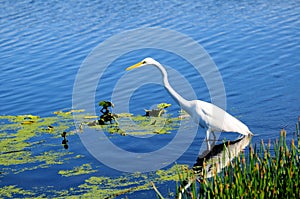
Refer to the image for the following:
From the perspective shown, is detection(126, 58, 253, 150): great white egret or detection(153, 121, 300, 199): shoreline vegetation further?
detection(126, 58, 253, 150): great white egret

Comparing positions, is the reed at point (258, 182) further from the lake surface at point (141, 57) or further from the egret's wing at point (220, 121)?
the egret's wing at point (220, 121)

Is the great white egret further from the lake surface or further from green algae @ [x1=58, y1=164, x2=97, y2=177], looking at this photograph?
green algae @ [x1=58, y1=164, x2=97, y2=177]

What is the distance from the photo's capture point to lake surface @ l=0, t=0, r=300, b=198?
10273 mm

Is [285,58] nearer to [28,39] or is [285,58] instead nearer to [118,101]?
[118,101]

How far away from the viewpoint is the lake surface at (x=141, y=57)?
33.7ft

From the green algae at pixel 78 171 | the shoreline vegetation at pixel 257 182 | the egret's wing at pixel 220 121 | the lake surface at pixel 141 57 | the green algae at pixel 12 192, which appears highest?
the lake surface at pixel 141 57

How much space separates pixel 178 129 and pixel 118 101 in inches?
83.4

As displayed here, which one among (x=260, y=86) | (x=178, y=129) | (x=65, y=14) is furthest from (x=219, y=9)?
(x=178, y=129)

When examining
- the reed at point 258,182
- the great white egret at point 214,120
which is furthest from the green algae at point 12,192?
the reed at point 258,182

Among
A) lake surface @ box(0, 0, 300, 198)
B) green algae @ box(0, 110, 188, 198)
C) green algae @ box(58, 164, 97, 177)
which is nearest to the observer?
green algae @ box(0, 110, 188, 198)

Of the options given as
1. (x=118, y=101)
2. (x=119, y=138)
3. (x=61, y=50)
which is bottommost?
(x=119, y=138)

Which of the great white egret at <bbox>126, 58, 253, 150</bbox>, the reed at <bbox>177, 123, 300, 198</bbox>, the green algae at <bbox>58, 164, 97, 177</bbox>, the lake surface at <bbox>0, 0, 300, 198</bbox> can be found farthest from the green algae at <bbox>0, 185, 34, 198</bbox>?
the reed at <bbox>177, 123, 300, 198</bbox>

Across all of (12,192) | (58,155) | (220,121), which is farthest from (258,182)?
(58,155)

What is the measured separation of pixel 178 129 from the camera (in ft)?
34.8
